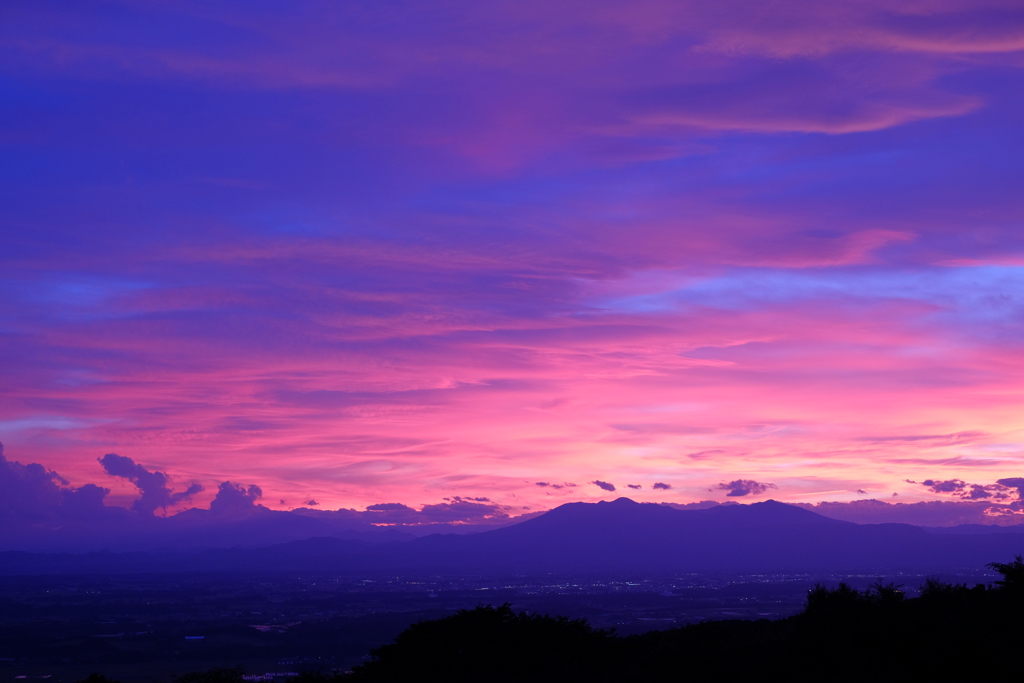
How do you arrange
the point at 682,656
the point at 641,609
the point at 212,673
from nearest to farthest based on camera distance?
the point at 682,656
the point at 212,673
the point at 641,609

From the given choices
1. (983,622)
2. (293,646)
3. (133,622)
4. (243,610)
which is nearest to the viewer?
(983,622)

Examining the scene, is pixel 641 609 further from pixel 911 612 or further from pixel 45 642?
pixel 911 612

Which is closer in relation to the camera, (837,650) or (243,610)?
(837,650)

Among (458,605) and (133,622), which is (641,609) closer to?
(458,605)

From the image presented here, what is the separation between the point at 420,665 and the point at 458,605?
4709 inches

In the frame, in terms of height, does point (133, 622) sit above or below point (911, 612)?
below

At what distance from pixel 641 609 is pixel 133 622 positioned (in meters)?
78.5

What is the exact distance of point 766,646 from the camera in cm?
2284

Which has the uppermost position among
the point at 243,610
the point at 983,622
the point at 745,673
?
the point at 983,622

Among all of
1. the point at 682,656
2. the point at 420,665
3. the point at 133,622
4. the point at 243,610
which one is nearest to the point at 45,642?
the point at 133,622

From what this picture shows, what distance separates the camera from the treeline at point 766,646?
18.6m

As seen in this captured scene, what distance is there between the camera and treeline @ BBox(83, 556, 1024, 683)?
1859 centimetres

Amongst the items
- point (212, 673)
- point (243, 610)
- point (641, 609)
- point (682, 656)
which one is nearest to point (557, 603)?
point (641, 609)

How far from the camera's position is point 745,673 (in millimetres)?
21125
